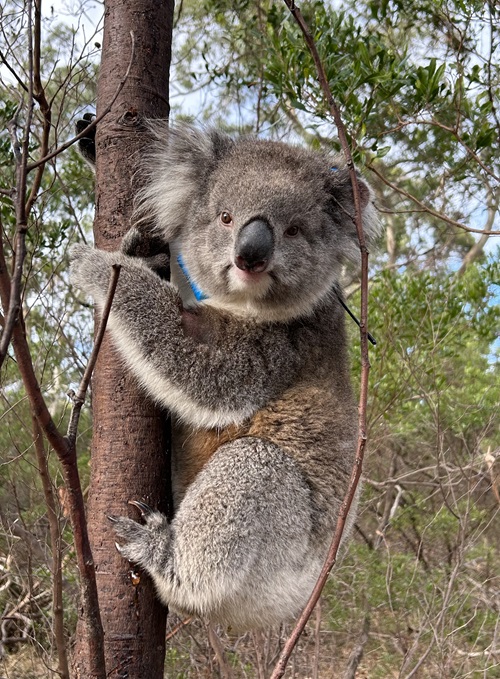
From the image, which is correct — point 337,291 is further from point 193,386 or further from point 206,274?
point 193,386

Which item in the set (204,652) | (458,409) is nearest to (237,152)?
(204,652)

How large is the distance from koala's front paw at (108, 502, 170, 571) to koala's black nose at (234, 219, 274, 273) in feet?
2.96

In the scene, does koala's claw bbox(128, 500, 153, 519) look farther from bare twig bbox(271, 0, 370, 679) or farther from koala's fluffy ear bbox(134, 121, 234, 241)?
koala's fluffy ear bbox(134, 121, 234, 241)

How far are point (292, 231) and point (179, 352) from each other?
2.12 feet

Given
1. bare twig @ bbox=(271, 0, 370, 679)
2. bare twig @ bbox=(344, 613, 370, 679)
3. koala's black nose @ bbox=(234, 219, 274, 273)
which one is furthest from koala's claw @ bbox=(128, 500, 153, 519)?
bare twig @ bbox=(344, 613, 370, 679)

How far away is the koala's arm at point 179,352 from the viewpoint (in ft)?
7.66

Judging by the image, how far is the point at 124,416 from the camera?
82.4 inches

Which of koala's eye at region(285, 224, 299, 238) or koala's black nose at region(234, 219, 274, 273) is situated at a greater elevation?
koala's eye at region(285, 224, 299, 238)

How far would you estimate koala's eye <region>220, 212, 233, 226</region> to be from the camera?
2492mm

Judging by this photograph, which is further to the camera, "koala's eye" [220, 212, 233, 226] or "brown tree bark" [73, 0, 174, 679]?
"koala's eye" [220, 212, 233, 226]

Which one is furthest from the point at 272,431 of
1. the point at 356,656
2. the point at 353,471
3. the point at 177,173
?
the point at 356,656

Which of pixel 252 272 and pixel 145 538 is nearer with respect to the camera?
pixel 145 538

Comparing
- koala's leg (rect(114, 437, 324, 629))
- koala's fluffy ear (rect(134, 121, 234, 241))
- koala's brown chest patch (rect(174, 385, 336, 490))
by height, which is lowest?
koala's leg (rect(114, 437, 324, 629))

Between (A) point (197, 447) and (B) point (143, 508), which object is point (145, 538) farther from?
(A) point (197, 447)
